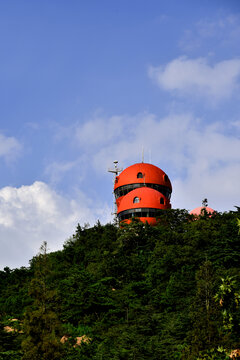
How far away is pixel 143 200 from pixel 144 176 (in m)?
4.86

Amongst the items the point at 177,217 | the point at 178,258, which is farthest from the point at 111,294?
the point at 177,217

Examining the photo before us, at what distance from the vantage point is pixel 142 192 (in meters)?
50.9

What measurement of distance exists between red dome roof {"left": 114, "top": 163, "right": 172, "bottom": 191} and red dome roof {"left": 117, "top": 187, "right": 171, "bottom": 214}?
2468 millimetres

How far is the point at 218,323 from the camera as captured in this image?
1950 centimetres

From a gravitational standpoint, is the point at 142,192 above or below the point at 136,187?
below

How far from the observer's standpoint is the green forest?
1953cm

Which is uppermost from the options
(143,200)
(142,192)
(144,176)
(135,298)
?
(144,176)

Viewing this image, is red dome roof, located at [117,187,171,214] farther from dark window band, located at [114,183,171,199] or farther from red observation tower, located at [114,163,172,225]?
dark window band, located at [114,183,171,199]

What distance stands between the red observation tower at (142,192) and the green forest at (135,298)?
295 centimetres

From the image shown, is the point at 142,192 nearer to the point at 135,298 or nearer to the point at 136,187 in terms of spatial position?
the point at 136,187

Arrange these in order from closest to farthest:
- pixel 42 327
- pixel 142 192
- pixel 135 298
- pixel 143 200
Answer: pixel 42 327 → pixel 135 298 → pixel 143 200 → pixel 142 192

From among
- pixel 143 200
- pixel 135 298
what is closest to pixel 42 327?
pixel 135 298

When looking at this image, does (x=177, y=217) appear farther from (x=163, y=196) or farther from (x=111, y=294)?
(x=111, y=294)

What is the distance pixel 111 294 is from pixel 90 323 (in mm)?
3345
